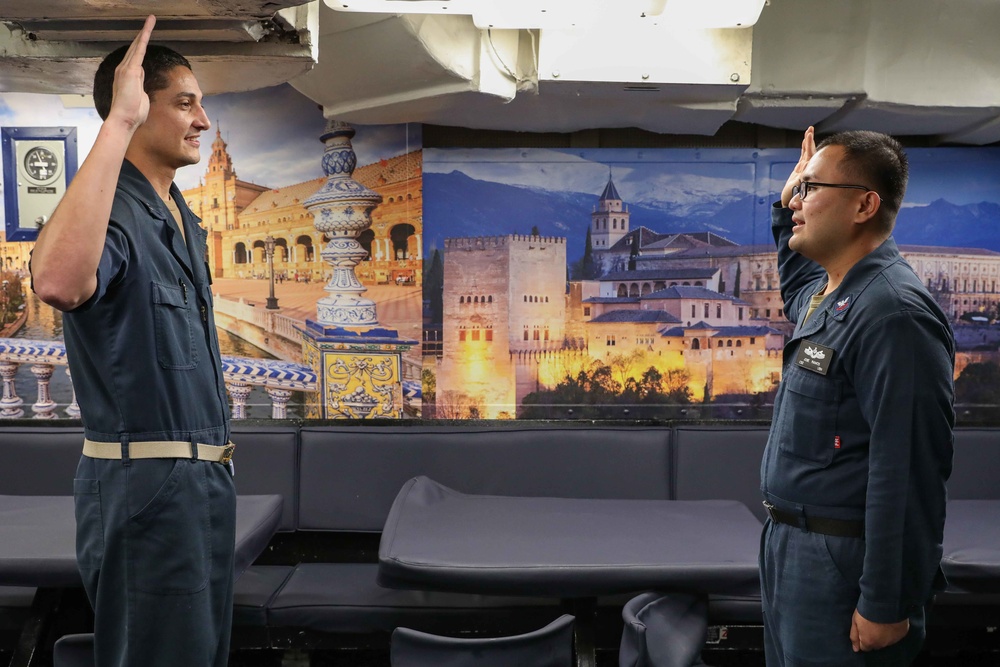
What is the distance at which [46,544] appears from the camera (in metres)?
2.36

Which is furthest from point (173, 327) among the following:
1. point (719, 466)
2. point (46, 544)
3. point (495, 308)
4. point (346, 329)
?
point (719, 466)

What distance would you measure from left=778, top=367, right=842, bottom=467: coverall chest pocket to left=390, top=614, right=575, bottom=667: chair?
3.03ft

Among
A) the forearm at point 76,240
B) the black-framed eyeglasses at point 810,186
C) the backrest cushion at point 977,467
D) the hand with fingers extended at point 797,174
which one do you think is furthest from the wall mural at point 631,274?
the forearm at point 76,240

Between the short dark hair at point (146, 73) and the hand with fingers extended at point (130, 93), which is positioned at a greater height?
the short dark hair at point (146, 73)

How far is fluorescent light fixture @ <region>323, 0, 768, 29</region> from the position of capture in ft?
7.72

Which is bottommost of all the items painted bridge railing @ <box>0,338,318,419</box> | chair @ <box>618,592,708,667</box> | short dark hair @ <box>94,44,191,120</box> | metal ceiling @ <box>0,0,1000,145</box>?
chair @ <box>618,592,708,667</box>

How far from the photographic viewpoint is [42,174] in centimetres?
317

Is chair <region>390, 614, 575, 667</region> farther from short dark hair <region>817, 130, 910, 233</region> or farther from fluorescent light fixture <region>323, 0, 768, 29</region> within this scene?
fluorescent light fixture <region>323, 0, 768, 29</region>

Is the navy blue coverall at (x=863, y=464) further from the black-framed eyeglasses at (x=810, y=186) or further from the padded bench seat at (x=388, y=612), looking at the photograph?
the padded bench seat at (x=388, y=612)

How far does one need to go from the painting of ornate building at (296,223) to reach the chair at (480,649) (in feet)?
4.41

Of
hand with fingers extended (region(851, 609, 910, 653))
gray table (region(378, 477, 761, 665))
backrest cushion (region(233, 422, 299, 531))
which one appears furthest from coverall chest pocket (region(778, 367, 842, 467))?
backrest cushion (region(233, 422, 299, 531))

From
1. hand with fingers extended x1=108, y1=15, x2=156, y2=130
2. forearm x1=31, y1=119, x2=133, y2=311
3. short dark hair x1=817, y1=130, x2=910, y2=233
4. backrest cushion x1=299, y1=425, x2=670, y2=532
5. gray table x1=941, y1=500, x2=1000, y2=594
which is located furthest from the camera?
backrest cushion x1=299, y1=425, x2=670, y2=532

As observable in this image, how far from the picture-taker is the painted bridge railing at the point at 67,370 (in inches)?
127

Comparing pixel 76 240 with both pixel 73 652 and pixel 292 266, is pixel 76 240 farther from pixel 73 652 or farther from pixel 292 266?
pixel 292 266
